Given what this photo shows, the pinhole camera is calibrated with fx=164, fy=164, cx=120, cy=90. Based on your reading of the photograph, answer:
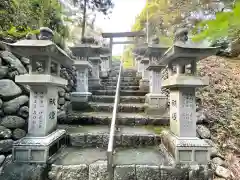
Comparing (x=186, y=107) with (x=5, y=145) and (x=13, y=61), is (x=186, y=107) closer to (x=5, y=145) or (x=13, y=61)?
(x=5, y=145)

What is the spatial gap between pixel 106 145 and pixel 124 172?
75 centimetres

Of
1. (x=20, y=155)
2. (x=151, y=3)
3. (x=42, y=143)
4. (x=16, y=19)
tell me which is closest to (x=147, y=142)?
(x=42, y=143)

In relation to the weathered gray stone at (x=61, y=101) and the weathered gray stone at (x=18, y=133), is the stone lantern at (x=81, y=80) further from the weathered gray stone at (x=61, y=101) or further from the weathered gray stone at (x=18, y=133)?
the weathered gray stone at (x=18, y=133)

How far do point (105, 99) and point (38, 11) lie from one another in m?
2.72

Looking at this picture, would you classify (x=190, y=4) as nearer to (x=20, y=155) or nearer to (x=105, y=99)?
(x=105, y=99)

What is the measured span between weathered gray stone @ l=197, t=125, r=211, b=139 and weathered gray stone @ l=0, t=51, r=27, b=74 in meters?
3.34

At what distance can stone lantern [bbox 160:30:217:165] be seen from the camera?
203 cm

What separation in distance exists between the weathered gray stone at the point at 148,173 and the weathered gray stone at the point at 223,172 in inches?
37.5

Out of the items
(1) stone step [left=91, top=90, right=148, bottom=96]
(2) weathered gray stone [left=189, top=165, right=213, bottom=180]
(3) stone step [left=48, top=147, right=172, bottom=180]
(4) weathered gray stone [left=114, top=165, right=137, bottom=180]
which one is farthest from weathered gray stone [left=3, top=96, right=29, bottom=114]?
(2) weathered gray stone [left=189, top=165, right=213, bottom=180]

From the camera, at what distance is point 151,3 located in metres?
10.2

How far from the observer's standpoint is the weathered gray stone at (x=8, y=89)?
2506 millimetres

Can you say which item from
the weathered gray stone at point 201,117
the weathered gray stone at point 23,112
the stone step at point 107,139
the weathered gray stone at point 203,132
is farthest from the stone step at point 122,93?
the weathered gray stone at point 23,112

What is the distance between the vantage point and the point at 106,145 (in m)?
2.66

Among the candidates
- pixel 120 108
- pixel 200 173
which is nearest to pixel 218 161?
pixel 200 173
